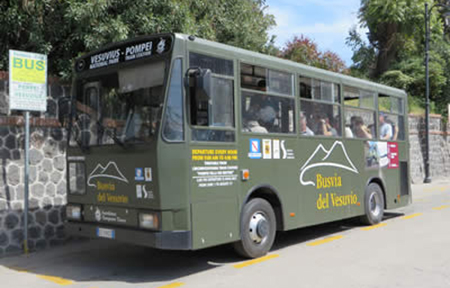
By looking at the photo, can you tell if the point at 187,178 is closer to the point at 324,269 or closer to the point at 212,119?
the point at 212,119

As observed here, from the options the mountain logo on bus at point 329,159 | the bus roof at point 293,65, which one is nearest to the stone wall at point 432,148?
the bus roof at point 293,65

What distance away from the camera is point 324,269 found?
21.2 ft

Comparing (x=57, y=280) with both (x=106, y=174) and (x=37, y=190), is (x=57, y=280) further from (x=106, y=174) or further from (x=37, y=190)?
(x=37, y=190)

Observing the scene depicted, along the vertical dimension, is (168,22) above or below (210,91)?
above

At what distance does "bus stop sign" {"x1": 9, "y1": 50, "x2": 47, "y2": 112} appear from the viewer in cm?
759

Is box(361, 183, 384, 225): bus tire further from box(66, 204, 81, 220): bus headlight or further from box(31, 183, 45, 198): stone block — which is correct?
box(31, 183, 45, 198): stone block

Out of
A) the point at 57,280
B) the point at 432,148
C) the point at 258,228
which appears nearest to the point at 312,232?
the point at 258,228

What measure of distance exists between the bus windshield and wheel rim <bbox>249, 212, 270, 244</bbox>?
6.79ft

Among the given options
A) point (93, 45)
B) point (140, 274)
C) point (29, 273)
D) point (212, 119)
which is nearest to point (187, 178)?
point (212, 119)

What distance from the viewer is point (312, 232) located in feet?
31.5

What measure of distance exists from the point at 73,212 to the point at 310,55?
2123 cm

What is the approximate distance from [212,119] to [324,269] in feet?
8.15

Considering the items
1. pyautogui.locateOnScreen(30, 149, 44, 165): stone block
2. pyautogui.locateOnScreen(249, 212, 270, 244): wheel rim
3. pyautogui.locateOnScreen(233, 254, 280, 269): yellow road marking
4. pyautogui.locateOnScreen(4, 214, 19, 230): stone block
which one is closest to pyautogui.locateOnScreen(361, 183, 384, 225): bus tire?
pyautogui.locateOnScreen(233, 254, 280, 269): yellow road marking

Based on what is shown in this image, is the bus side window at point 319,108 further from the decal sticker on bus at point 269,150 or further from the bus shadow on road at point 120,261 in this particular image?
the bus shadow on road at point 120,261
